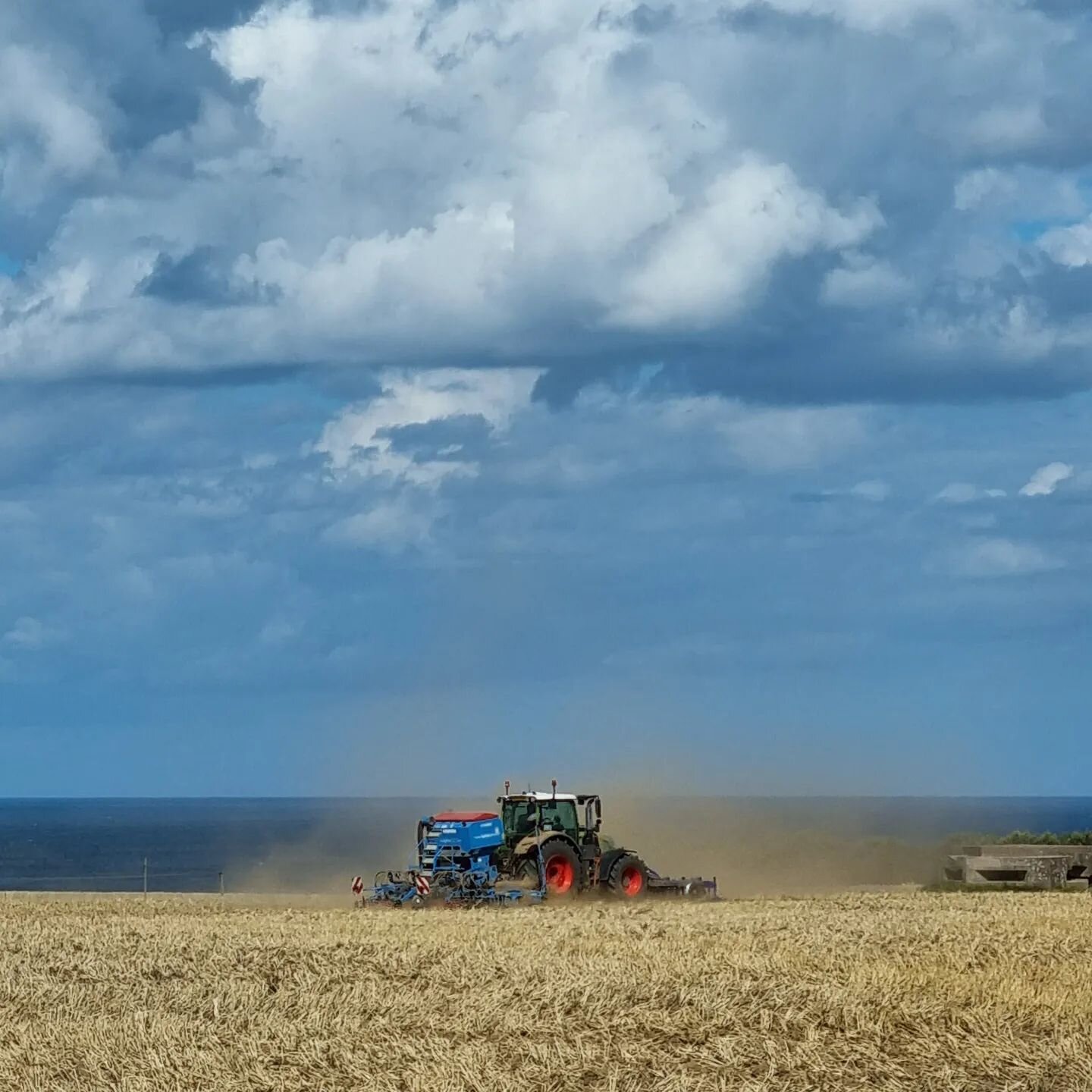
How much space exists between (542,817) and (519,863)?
4.97ft

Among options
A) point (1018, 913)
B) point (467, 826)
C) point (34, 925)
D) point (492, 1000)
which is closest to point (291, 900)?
point (467, 826)

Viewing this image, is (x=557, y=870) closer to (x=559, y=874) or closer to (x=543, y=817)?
(x=559, y=874)

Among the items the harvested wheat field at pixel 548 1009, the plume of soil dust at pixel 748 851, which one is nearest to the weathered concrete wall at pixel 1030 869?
the plume of soil dust at pixel 748 851

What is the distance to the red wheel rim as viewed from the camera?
35.1 m

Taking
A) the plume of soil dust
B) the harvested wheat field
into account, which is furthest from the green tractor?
the harvested wheat field

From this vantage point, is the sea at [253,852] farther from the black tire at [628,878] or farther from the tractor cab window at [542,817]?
the black tire at [628,878]

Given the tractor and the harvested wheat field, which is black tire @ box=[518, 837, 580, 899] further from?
the harvested wheat field

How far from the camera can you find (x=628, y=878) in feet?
118

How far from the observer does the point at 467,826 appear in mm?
35438

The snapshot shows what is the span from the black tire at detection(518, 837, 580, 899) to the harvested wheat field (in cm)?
827

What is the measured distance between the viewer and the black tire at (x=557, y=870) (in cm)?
3497

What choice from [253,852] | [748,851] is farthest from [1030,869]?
[253,852]

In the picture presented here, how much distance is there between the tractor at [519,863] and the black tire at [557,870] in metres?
0.01

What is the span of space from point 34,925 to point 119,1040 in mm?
12211
